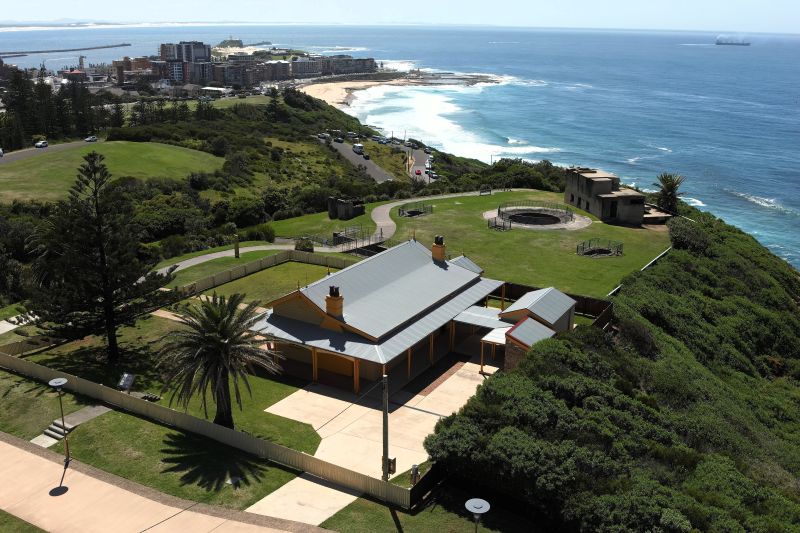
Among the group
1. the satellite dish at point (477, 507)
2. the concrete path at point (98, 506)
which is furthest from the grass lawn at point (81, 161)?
the satellite dish at point (477, 507)

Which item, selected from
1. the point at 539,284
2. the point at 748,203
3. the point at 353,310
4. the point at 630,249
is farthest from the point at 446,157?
the point at 353,310

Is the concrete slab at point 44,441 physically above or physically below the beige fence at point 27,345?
below

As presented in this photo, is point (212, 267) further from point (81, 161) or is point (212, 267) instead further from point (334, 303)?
point (81, 161)

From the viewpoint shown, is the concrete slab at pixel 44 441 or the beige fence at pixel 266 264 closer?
the concrete slab at pixel 44 441

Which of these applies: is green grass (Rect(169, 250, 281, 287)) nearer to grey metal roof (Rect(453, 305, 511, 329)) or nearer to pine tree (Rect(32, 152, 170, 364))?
pine tree (Rect(32, 152, 170, 364))

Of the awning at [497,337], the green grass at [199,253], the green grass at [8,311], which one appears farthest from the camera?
the green grass at [199,253]

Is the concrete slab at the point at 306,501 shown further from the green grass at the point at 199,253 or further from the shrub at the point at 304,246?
the green grass at the point at 199,253

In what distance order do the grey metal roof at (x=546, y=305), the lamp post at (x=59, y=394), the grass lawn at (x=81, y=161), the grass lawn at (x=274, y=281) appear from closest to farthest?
1. the lamp post at (x=59, y=394)
2. the grey metal roof at (x=546, y=305)
3. the grass lawn at (x=274, y=281)
4. the grass lawn at (x=81, y=161)
